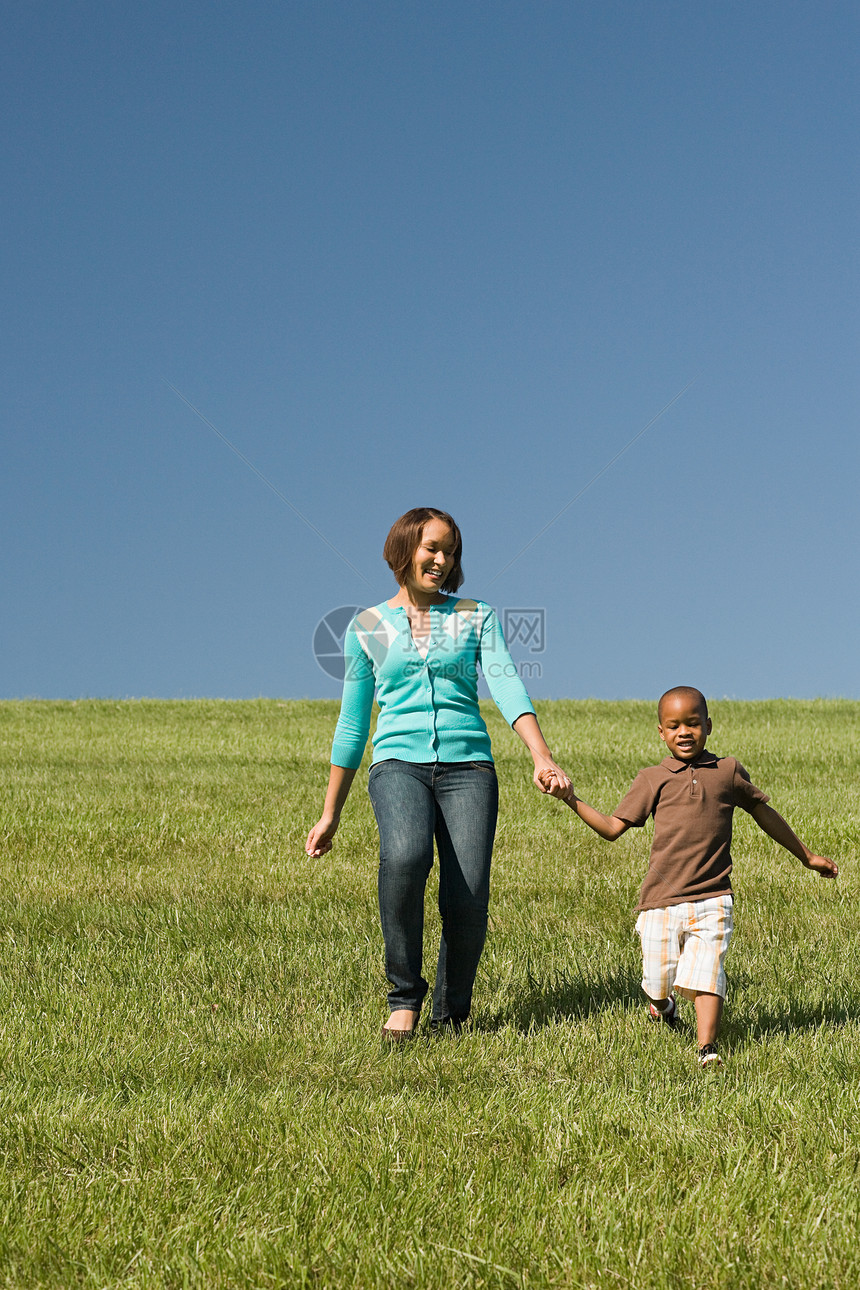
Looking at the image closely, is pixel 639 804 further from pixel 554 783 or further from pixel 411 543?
pixel 411 543

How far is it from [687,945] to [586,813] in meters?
0.86

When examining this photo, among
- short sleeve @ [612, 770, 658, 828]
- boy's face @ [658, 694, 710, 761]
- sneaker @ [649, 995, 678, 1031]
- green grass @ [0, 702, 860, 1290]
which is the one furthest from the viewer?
sneaker @ [649, 995, 678, 1031]

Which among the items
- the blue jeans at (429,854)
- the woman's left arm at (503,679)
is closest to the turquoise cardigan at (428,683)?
the woman's left arm at (503,679)

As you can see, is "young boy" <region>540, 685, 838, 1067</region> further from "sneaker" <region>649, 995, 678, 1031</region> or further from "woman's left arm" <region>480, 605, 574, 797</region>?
"woman's left arm" <region>480, 605, 574, 797</region>

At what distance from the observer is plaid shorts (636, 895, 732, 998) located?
4746 mm

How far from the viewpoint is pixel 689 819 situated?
16.1 feet

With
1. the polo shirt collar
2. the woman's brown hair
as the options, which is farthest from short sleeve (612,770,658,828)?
the woman's brown hair

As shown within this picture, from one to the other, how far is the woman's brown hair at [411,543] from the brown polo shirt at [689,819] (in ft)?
4.43

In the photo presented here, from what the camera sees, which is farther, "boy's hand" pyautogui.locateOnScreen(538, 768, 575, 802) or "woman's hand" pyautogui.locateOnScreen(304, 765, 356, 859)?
"woman's hand" pyautogui.locateOnScreen(304, 765, 356, 859)

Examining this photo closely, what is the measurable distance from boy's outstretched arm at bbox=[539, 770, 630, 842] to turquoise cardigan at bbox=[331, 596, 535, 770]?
1.74 ft

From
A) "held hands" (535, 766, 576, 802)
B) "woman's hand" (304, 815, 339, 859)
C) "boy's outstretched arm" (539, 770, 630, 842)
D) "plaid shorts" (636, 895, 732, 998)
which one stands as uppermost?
"held hands" (535, 766, 576, 802)

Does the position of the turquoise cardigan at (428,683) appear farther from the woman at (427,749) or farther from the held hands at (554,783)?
the held hands at (554,783)

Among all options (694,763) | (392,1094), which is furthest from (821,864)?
(392,1094)

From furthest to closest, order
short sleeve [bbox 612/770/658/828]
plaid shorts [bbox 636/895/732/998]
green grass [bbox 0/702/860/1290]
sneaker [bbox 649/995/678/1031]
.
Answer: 1. sneaker [bbox 649/995/678/1031]
2. short sleeve [bbox 612/770/658/828]
3. plaid shorts [bbox 636/895/732/998]
4. green grass [bbox 0/702/860/1290]
